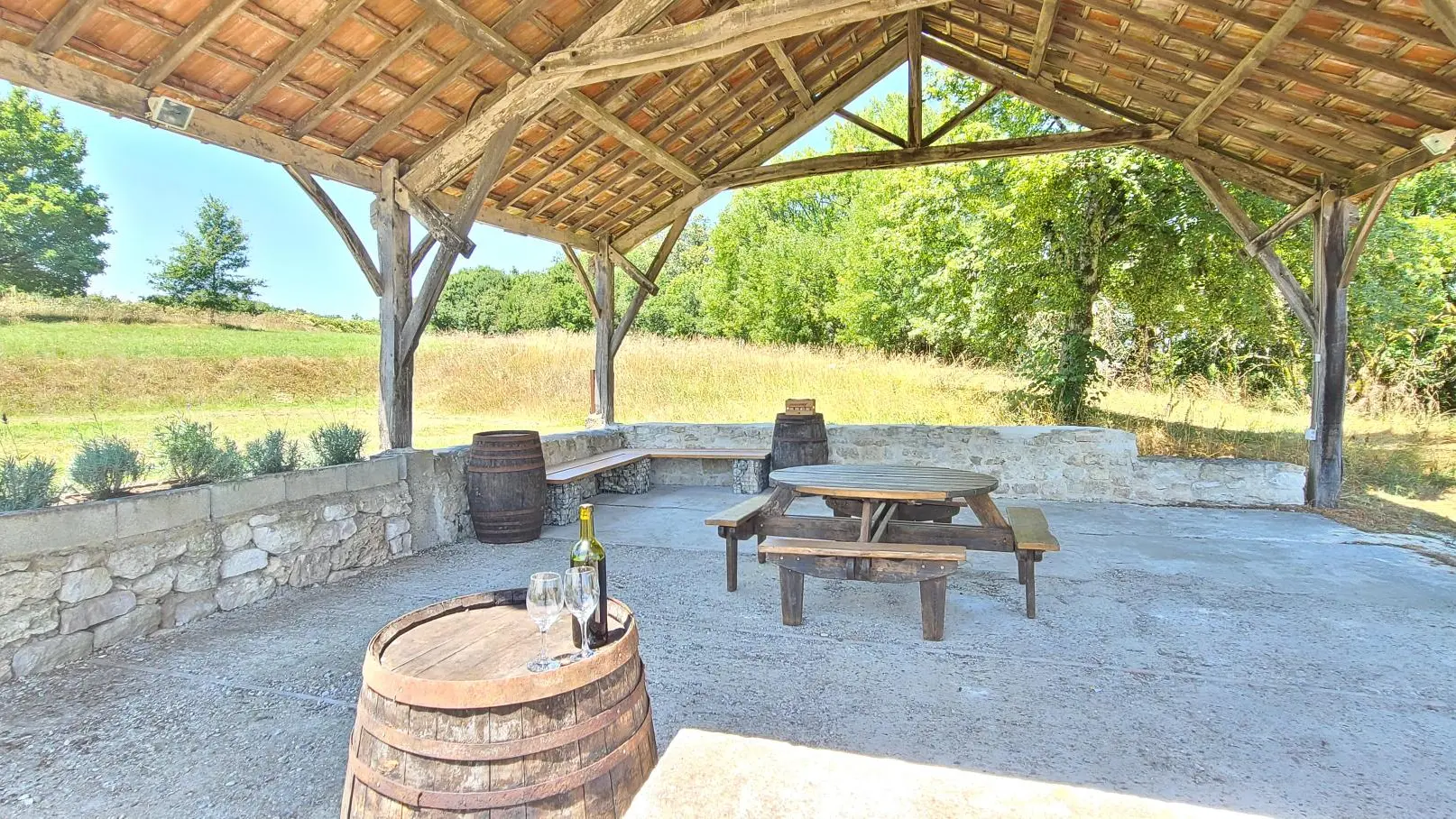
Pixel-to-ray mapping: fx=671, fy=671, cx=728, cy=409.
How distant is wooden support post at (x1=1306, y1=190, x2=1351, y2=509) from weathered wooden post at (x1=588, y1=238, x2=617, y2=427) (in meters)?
6.27

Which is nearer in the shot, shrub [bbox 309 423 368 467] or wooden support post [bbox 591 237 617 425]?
shrub [bbox 309 423 368 467]

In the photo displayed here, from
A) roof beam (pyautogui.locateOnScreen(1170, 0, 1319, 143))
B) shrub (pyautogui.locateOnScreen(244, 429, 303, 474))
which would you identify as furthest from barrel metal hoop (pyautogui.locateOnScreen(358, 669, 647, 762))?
roof beam (pyautogui.locateOnScreen(1170, 0, 1319, 143))

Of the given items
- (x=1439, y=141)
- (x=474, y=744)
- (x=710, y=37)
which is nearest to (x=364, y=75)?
(x=710, y=37)

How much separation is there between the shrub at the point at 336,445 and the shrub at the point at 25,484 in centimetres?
131

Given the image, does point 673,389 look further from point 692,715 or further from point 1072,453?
point 692,715

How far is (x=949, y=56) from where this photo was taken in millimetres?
5809

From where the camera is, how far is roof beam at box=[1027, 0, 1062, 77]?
4246 millimetres

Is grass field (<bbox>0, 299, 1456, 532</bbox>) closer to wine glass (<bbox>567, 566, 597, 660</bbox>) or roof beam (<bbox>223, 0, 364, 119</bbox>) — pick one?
roof beam (<bbox>223, 0, 364, 119</bbox>)

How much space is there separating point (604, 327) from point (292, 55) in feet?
12.7

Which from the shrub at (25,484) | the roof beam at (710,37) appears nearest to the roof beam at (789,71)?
the roof beam at (710,37)

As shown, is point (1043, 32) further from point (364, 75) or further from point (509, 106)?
point (364, 75)

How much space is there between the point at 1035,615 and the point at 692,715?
1862 millimetres

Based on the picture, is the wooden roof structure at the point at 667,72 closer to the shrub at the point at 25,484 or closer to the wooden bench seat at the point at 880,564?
the shrub at the point at 25,484

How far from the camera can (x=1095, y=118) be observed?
18.4 ft
